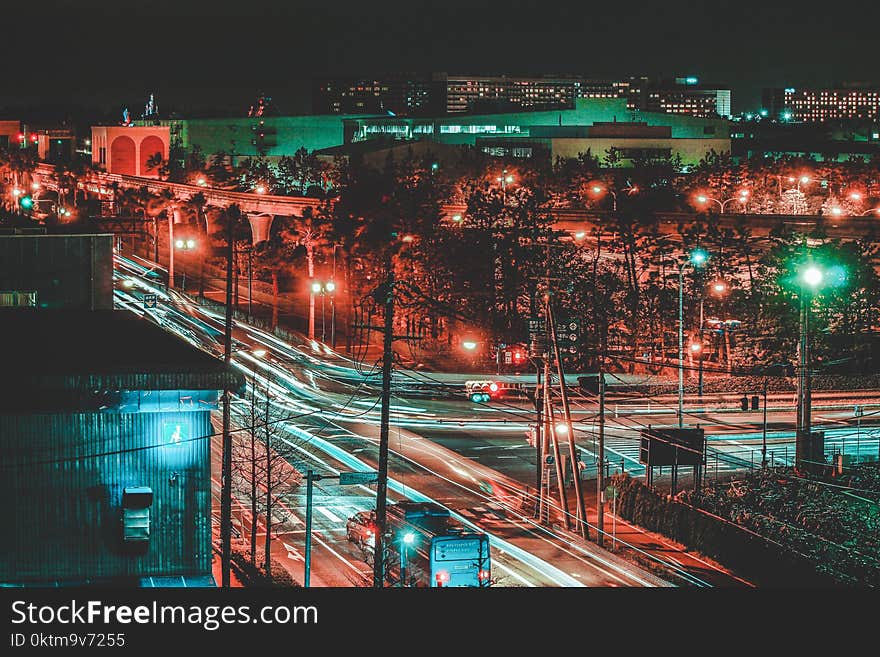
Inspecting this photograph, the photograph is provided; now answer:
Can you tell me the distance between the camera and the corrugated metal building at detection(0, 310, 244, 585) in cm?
1528

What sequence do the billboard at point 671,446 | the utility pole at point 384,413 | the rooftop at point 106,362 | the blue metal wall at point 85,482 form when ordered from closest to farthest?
1. the rooftop at point 106,362
2. the blue metal wall at point 85,482
3. the utility pole at point 384,413
4. the billboard at point 671,446

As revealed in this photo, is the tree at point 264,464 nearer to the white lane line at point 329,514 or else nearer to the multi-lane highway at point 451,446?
the multi-lane highway at point 451,446

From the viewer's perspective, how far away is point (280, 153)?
120188mm

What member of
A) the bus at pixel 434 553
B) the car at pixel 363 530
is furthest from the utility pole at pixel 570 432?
the car at pixel 363 530

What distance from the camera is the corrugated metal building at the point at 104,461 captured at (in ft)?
50.1

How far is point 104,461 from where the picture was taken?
610 inches

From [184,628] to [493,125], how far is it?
10420cm

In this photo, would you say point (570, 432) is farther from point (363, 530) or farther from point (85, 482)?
point (85, 482)

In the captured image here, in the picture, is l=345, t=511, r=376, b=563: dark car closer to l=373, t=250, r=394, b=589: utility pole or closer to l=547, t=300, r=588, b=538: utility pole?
l=547, t=300, r=588, b=538: utility pole

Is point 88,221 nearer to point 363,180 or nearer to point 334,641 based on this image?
point 334,641

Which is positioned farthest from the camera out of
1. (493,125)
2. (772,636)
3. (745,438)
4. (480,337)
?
(493,125)

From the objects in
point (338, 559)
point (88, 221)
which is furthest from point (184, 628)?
point (88, 221)

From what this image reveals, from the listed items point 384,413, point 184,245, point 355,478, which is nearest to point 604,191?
point 184,245

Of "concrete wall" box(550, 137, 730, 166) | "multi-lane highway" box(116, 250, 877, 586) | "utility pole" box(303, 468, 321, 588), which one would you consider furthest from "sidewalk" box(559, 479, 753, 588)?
"concrete wall" box(550, 137, 730, 166)
